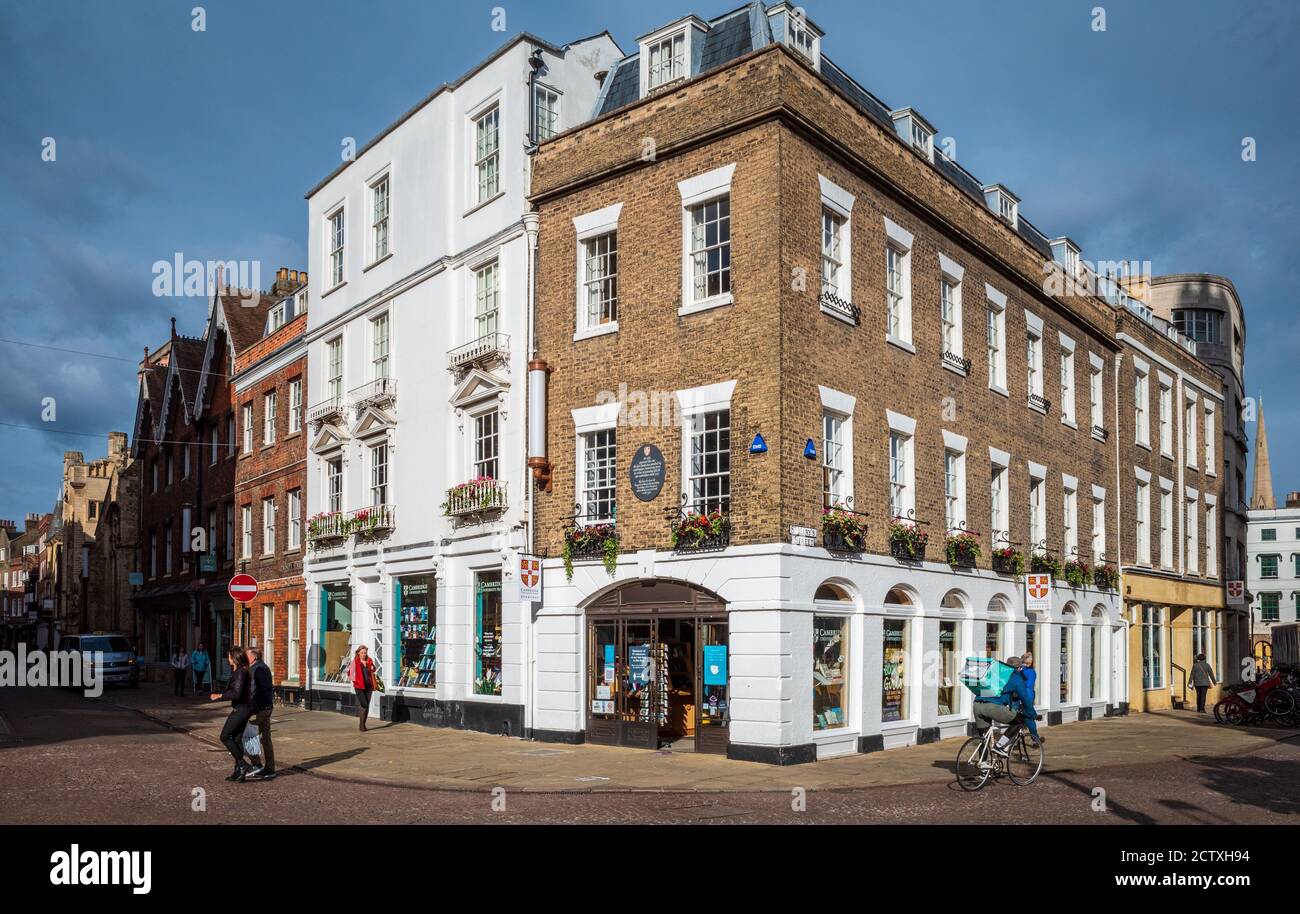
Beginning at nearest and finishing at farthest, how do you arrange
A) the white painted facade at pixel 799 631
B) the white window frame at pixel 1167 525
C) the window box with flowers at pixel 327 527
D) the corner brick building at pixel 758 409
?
the white painted facade at pixel 799 631
the corner brick building at pixel 758 409
the window box with flowers at pixel 327 527
the white window frame at pixel 1167 525

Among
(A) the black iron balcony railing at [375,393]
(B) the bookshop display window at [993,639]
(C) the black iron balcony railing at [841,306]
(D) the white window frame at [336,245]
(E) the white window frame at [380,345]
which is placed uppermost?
(D) the white window frame at [336,245]

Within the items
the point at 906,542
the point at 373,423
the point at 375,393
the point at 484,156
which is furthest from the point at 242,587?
the point at 906,542

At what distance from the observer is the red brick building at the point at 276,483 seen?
31.8 m

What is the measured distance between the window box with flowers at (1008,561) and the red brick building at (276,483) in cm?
1785

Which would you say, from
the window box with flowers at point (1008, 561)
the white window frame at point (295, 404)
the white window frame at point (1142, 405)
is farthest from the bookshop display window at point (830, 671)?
the white window frame at point (295, 404)

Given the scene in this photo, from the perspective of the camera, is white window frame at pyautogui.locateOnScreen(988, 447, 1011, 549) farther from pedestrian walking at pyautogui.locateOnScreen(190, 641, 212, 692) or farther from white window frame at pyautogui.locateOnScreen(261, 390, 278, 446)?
pedestrian walking at pyautogui.locateOnScreen(190, 641, 212, 692)

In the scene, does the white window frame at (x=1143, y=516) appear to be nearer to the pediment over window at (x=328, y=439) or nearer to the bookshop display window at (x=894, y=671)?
the bookshop display window at (x=894, y=671)

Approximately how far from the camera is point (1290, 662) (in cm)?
4884

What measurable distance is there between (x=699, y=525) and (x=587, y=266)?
592cm

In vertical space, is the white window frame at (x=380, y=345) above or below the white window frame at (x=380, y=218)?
below

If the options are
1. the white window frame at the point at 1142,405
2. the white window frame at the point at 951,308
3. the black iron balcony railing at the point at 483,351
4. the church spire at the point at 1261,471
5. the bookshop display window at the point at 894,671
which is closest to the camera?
the bookshop display window at the point at 894,671

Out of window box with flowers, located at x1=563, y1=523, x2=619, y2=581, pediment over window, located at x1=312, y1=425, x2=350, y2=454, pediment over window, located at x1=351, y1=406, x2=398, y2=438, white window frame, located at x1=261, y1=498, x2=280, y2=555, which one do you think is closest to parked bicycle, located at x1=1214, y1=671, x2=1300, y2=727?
window box with flowers, located at x1=563, y1=523, x2=619, y2=581

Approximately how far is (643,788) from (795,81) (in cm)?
1138

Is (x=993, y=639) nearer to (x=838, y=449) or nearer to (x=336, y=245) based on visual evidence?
(x=838, y=449)
